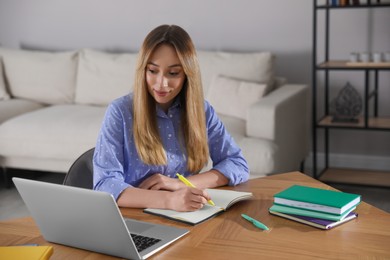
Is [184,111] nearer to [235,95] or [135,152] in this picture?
[135,152]

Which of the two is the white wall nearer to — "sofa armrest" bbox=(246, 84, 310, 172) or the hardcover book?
"sofa armrest" bbox=(246, 84, 310, 172)

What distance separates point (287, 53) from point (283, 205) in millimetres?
2861

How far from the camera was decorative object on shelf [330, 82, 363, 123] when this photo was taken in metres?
3.93

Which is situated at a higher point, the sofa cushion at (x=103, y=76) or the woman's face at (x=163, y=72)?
the woman's face at (x=163, y=72)

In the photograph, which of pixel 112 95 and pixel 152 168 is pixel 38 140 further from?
pixel 152 168

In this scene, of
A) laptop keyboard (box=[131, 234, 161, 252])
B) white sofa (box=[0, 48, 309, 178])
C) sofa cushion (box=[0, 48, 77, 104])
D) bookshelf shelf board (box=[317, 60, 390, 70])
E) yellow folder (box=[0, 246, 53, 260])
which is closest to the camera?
yellow folder (box=[0, 246, 53, 260])

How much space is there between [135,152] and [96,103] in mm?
2633

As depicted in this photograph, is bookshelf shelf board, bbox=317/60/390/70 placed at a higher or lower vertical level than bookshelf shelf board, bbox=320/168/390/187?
higher

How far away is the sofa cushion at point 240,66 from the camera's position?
406 centimetres

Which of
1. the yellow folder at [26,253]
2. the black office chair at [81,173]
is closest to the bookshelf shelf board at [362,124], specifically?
the black office chair at [81,173]

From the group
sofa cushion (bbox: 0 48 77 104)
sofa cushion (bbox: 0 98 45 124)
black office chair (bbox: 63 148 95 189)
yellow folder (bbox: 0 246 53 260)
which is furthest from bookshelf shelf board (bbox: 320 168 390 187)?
yellow folder (bbox: 0 246 53 260)

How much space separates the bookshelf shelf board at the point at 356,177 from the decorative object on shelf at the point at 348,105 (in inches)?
13.2

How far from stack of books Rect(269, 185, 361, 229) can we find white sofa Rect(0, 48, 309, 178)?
5.78 ft

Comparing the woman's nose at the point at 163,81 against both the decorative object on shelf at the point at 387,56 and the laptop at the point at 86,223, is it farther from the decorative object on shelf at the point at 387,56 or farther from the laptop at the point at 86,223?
the decorative object on shelf at the point at 387,56
